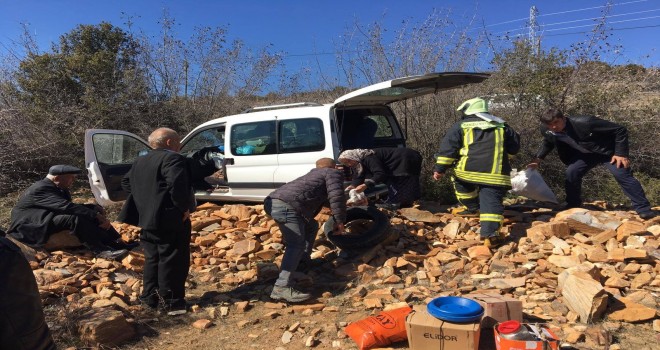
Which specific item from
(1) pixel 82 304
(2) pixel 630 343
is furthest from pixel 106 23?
(2) pixel 630 343

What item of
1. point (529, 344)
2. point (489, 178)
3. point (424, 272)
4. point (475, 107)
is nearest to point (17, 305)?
point (529, 344)

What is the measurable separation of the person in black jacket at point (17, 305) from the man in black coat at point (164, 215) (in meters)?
2.41

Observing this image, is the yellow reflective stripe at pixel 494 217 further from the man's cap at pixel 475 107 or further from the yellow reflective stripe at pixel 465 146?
the man's cap at pixel 475 107

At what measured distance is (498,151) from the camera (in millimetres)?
5332

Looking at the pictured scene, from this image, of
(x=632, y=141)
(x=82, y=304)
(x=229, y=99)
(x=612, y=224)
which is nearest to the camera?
(x=82, y=304)

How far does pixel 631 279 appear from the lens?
4.33 metres

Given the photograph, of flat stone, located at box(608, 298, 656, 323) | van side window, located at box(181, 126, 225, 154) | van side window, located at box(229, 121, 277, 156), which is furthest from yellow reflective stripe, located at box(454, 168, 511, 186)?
van side window, located at box(181, 126, 225, 154)

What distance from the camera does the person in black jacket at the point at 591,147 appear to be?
18.4 feet

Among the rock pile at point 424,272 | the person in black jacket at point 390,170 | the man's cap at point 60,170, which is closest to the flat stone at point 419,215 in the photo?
the rock pile at point 424,272

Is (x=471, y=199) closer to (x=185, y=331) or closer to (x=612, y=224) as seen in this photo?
(x=612, y=224)

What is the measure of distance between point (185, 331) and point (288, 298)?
3.14 feet

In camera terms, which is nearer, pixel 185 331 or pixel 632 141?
pixel 185 331

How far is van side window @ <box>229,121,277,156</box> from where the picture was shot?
21.6 ft

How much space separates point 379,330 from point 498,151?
9.10 feet
